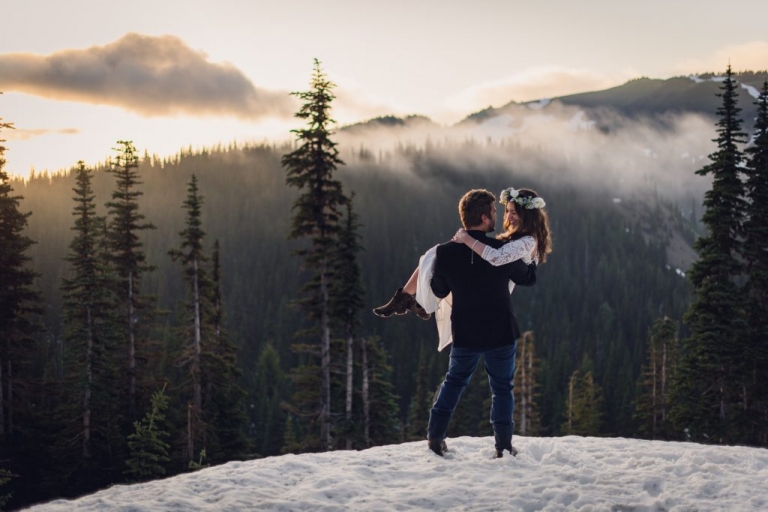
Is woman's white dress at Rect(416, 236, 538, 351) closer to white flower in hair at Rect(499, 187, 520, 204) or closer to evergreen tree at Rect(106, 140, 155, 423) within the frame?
white flower in hair at Rect(499, 187, 520, 204)

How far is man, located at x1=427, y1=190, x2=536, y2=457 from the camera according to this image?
25.5ft

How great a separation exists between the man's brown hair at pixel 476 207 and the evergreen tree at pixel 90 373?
22.9 metres

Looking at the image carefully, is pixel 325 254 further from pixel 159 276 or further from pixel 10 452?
pixel 159 276

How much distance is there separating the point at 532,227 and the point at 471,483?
3.20 metres

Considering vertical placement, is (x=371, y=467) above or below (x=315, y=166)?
below

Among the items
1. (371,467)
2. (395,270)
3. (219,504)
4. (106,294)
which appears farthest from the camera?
(395,270)

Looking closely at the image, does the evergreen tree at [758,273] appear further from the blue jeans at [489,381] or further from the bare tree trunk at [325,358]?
the blue jeans at [489,381]

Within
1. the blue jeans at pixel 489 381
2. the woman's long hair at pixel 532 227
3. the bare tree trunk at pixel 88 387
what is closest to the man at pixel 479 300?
the blue jeans at pixel 489 381

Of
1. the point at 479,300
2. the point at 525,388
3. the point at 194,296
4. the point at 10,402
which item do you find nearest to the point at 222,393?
the point at 194,296

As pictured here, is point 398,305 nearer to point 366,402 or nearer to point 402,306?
point 402,306

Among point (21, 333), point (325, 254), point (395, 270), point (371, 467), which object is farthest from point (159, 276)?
point (371, 467)

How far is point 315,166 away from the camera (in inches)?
914

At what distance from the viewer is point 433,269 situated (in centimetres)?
805

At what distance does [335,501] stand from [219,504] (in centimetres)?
119
